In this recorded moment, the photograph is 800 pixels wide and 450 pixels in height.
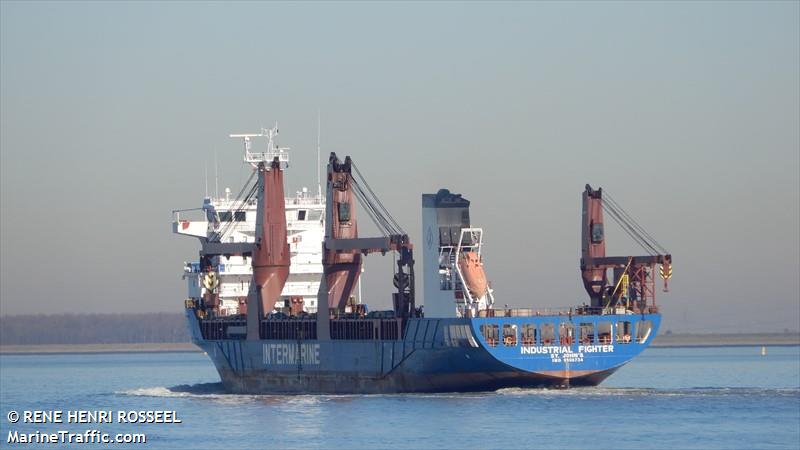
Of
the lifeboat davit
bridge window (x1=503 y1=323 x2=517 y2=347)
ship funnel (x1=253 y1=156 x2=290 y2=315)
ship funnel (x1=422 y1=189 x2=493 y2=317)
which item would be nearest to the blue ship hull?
bridge window (x1=503 y1=323 x2=517 y2=347)

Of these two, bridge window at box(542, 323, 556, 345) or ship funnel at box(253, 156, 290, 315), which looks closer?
bridge window at box(542, 323, 556, 345)

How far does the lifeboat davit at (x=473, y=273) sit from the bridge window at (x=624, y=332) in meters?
5.22

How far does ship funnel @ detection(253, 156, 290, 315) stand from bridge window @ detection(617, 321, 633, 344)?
1592 cm

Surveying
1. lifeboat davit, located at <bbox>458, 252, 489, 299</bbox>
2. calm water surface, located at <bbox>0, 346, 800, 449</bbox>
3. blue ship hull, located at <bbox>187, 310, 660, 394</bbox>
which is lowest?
calm water surface, located at <bbox>0, 346, 800, 449</bbox>

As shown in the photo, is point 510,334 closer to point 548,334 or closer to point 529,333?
point 529,333

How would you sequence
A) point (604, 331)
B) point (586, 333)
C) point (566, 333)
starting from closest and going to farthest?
point (566, 333)
point (586, 333)
point (604, 331)

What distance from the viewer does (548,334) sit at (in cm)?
5825

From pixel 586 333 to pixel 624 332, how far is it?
2.00 meters

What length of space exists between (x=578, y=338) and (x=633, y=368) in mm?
41311

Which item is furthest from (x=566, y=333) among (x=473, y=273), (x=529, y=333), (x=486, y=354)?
(x=473, y=273)

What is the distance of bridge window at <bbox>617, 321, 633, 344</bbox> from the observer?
195ft

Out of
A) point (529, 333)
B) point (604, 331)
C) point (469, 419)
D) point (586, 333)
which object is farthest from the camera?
point (604, 331)

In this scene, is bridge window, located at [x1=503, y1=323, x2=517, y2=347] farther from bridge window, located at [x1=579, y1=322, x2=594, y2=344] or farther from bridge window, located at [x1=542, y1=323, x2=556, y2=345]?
bridge window, located at [x1=579, y1=322, x2=594, y2=344]

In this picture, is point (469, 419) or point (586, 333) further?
point (586, 333)
